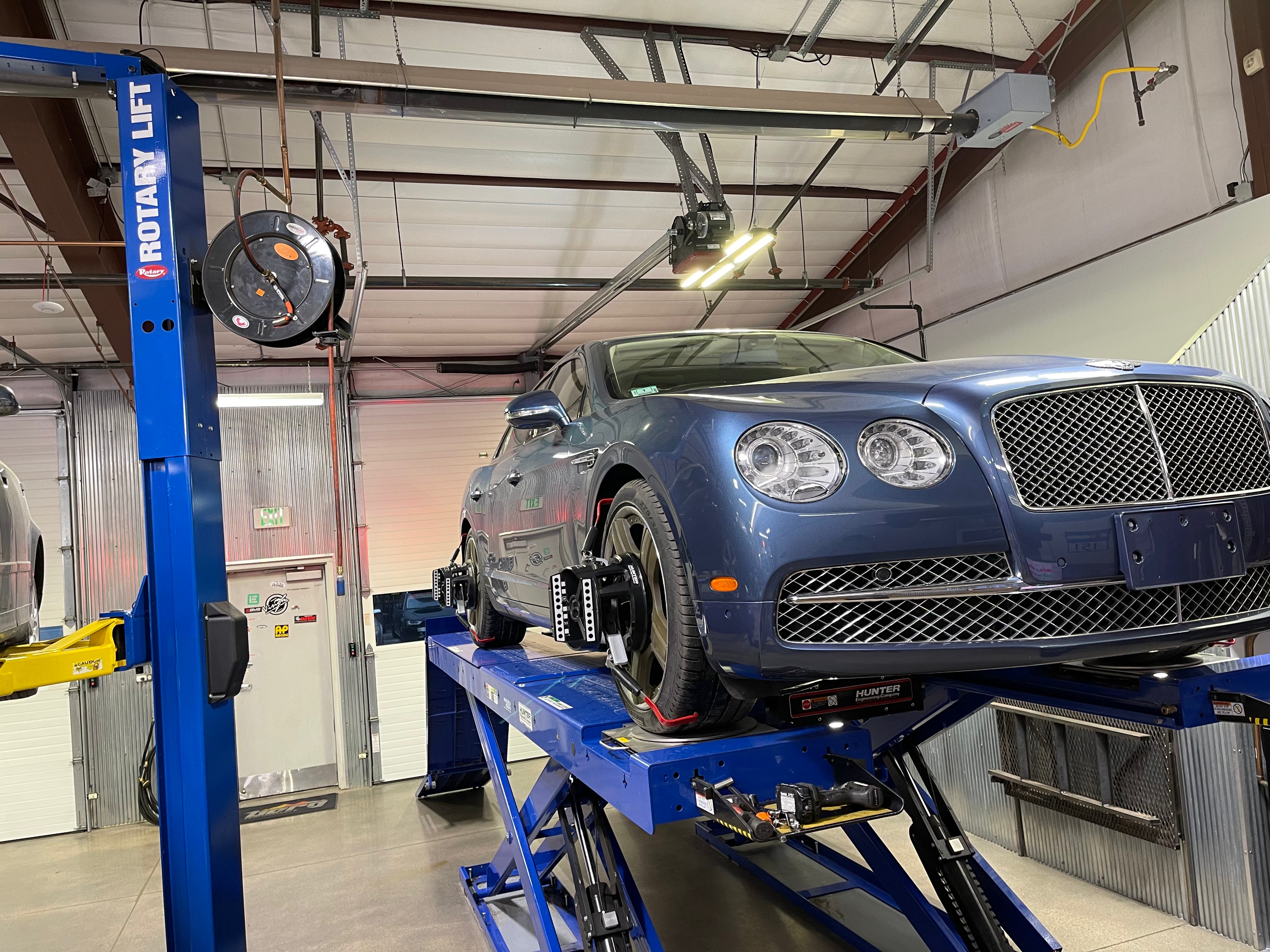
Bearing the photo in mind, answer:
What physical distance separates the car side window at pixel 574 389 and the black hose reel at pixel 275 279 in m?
0.95

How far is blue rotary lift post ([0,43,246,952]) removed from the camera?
2154 mm

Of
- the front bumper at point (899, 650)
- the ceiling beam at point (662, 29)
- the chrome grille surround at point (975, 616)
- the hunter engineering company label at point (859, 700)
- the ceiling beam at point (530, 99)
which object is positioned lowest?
the hunter engineering company label at point (859, 700)

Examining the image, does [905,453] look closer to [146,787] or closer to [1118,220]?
[1118,220]

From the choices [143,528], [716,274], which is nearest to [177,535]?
[716,274]

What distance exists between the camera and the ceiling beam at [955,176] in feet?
19.0

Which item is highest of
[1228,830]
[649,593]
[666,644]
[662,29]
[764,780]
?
[662,29]

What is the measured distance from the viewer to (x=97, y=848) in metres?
7.68

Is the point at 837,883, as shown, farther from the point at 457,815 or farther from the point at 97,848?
the point at 97,848

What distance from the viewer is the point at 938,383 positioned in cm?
192

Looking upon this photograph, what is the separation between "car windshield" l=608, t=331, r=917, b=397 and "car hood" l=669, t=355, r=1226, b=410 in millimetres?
771

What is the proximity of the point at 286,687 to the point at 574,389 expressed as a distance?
23.2ft

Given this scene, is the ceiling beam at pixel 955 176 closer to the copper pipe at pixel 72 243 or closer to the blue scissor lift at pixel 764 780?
the blue scissor lift at pixel 764 780

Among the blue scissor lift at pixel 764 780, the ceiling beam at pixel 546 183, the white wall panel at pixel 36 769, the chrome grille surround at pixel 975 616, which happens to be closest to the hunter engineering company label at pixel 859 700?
the blue scissor lift at pixel 764 780

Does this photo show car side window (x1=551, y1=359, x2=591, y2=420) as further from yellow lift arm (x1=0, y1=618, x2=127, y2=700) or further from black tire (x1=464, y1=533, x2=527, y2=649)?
yellow lift arm (x1=0, y1=618, x2=127, y2=700)
